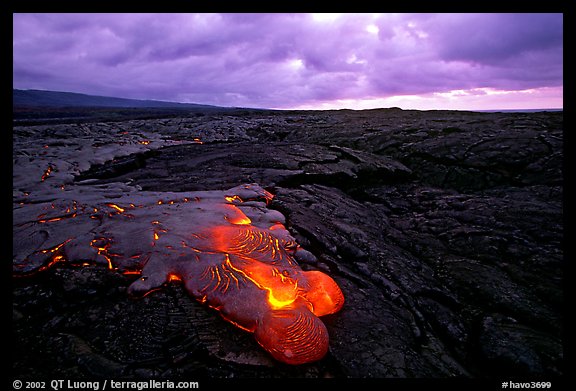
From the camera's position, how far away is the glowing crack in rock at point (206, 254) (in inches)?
92.0

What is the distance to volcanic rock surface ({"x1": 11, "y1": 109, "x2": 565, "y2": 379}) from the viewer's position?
7.18 feet

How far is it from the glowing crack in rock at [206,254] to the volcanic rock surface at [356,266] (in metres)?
0.07

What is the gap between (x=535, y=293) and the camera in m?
3.37

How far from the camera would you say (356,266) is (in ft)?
11.8

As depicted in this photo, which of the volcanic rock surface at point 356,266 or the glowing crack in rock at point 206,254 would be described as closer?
the volcanic rock surface at point 356,266

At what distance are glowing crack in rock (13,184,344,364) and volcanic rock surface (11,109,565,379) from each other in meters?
0.07

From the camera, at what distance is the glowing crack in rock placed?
234 cm

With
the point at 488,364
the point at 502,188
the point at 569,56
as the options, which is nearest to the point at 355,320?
the point at 488,364

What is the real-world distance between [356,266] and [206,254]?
6.08 ft

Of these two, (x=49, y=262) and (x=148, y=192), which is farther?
(x=148, y=192)

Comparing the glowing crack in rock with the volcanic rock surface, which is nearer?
the volcanic rock surface

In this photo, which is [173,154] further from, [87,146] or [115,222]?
[115,222]

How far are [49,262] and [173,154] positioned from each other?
6.22 metres

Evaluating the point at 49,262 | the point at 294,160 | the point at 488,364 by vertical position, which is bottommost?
the point at 488,364
